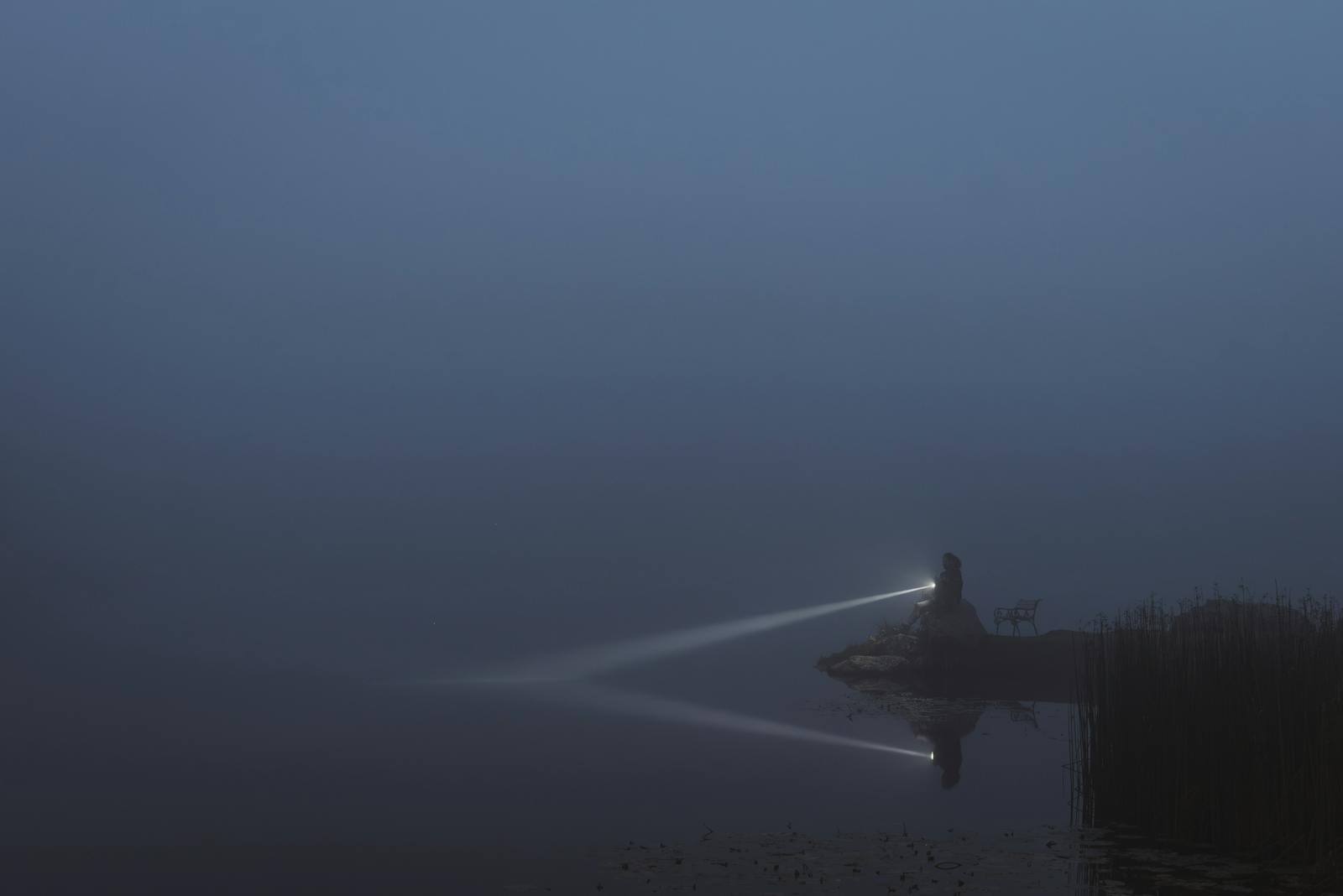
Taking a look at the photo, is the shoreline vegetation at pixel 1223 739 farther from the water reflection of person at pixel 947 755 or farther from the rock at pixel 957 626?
the rock at pixel 957 626

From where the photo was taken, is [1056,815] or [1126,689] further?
[1056,815]

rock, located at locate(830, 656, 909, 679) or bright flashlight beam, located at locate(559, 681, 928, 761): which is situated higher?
rock, located at locate(830, 656, 909, 679)

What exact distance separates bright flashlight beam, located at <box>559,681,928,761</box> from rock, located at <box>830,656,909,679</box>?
4948mm

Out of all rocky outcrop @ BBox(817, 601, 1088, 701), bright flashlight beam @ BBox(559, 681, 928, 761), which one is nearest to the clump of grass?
bright flashlight beam @ BBox(559, 681, 928, 761)

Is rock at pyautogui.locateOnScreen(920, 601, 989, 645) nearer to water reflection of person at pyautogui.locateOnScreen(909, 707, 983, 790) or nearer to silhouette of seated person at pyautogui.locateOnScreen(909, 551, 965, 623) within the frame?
silhouette of seated person at pyautogui.locateOnScreen(909, 551, 965, 623)

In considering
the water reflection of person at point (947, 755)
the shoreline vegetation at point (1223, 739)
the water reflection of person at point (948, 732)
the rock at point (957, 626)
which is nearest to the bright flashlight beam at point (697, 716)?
the water reflection of person at point (947, 755)

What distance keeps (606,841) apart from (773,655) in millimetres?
24913

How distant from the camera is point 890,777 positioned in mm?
14109

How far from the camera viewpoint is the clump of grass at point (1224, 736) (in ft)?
29.5

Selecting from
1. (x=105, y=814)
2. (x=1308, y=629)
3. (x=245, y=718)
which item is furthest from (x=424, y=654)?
(x=1308, y=629)

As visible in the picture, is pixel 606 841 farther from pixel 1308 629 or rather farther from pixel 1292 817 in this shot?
pixel 1308 629

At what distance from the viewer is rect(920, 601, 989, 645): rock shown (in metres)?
24.8

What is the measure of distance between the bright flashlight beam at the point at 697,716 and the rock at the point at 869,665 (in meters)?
4.95

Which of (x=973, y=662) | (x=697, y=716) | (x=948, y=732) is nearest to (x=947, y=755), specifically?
(x=948, y=732)
